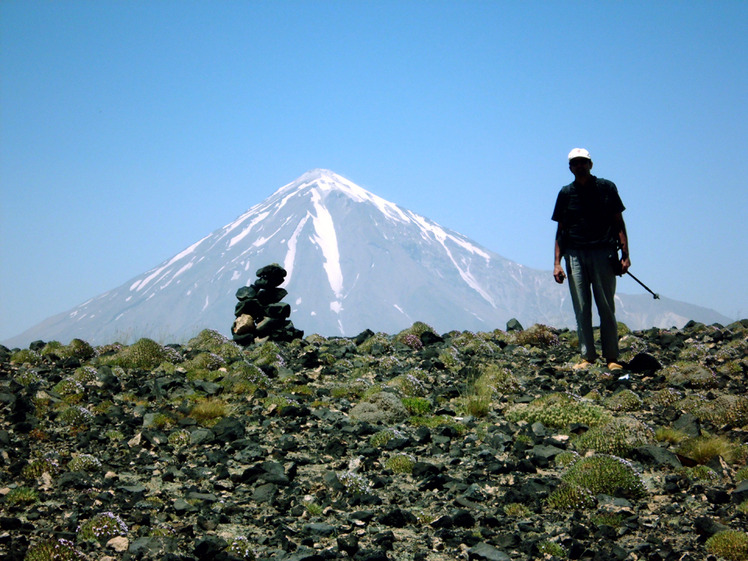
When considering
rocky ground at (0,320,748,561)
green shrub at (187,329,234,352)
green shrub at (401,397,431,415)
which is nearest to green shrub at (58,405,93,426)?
rocky ground at (0,320,748,561)

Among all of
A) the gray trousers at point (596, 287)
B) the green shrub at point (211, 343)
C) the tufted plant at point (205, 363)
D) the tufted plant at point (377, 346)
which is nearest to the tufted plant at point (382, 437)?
the tufted plant at point (205, 363)

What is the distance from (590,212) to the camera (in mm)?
14211

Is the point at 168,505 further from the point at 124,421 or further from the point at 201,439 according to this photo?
the point at 124,421

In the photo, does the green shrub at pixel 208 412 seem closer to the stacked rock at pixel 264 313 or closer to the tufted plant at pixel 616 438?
the tufted plant at pixel 616 438

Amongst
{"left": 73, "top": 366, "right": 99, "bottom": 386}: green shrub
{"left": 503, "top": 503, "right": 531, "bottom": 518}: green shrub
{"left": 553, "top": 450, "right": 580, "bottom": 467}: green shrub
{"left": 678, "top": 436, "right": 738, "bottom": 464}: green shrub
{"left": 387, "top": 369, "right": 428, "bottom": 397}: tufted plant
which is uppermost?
{"left": 73, "top": 366, "right": 99, "bottom": 386}: green shrub

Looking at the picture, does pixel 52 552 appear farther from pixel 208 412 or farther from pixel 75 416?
pixel 208 412

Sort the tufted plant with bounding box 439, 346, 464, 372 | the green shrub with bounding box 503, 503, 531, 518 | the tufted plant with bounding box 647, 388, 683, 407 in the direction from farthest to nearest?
the tufted plant with bounding box 439, 346, 464, 372 → the tufted plant with bounding box 647, 388, 683, 407 → the green shrub with bounding box 503, 503, 531, 518

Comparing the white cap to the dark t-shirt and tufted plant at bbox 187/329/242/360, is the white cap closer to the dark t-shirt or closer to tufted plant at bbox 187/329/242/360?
the dark t-shirt

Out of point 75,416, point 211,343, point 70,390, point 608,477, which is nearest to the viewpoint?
point 608,477

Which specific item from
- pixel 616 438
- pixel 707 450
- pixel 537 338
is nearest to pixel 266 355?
pixel 537 338

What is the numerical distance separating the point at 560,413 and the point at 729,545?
15.0 feet

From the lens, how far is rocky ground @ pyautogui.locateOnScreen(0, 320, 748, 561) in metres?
6.88

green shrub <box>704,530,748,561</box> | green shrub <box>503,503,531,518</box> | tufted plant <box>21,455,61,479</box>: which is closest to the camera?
green shrub <box>704,530,748,561</box>

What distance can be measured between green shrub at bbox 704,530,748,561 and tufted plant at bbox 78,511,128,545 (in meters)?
Answer: 5.51
